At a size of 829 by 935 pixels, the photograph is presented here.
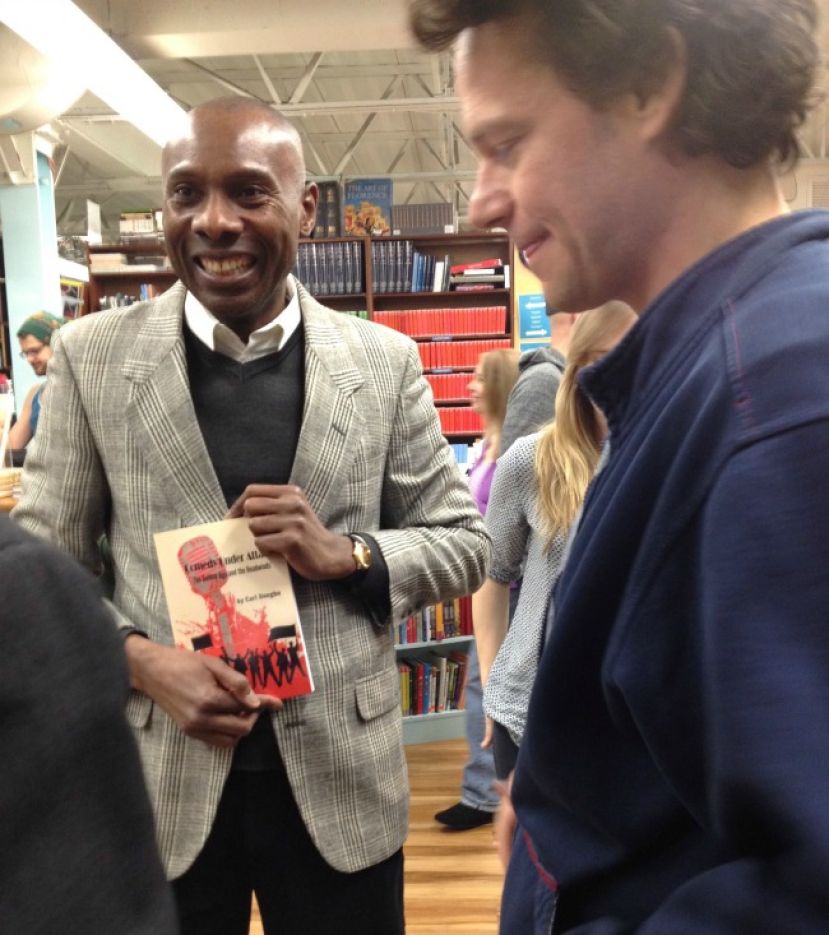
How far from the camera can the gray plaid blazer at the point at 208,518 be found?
1203 mm

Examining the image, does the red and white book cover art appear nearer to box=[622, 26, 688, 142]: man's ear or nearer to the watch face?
the watch face

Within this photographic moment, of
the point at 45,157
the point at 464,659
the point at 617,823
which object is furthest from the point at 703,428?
the point at 45,157

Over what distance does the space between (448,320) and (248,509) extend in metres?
6.29

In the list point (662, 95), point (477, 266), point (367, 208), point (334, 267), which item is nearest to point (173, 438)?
point (662, 95)

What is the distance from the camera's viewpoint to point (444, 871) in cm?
320

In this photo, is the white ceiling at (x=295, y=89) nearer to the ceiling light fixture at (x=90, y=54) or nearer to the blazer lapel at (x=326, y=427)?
the ceiling light fixture at (x=90, y=54)

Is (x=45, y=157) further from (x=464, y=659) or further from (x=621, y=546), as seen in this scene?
(x=621, y=546)

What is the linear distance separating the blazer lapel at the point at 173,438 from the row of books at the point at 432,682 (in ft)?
10.4

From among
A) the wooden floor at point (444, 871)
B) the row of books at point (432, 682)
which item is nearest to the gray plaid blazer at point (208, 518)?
the wooden floor at point (444, 871)

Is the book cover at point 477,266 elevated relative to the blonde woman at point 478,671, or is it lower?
elevated

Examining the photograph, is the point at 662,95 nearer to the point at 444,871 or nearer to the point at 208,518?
the point at 208,518

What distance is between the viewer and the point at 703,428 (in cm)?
53

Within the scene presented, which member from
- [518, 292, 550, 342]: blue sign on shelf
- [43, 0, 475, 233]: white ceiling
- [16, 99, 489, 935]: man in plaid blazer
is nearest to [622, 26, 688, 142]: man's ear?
[43, 0, 475, 233]: white ceiling

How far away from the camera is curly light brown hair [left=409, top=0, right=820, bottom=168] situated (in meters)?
0.63
